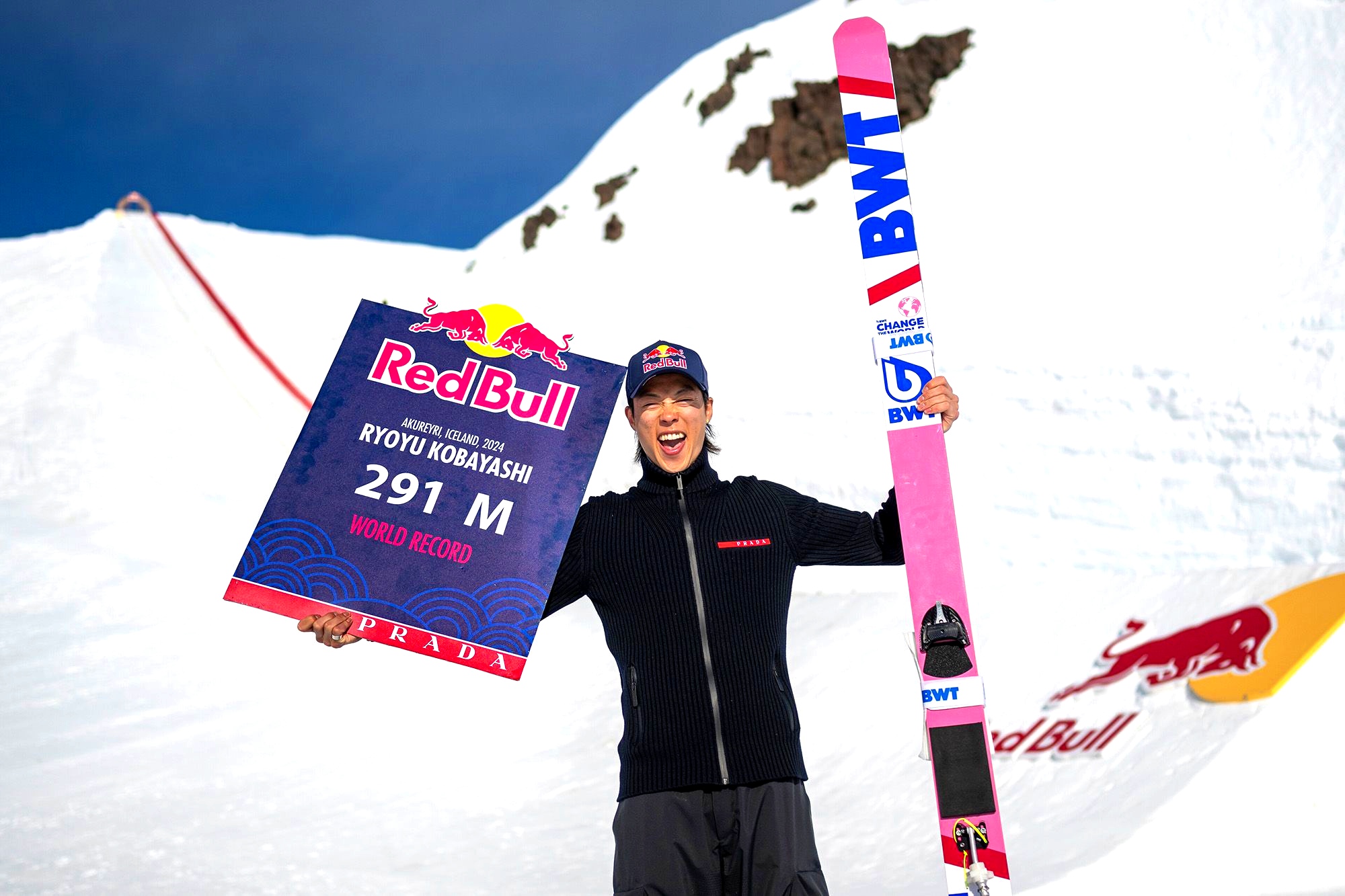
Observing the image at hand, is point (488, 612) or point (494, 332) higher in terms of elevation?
point (494, 332)

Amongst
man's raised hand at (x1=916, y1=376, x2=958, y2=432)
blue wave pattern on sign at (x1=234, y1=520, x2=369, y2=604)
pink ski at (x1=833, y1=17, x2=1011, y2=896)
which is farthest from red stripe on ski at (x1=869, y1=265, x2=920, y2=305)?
blue wave pattern on sign at (x1=234, y1=520, x2=369, y2=604)

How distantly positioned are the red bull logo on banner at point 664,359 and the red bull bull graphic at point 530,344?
0.40 metres

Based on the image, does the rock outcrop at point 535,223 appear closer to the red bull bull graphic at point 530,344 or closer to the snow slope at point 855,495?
the snow slope at point 855,495

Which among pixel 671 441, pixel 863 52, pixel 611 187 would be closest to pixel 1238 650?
pixel 863 52

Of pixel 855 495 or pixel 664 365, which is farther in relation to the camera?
pixel 855 495

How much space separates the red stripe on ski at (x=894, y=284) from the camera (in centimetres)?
303

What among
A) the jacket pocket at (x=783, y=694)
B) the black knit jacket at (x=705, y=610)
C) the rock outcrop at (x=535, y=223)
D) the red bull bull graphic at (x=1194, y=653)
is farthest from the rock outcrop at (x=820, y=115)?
the jacket pocket at (x=783, y=694)

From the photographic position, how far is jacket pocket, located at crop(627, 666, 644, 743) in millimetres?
2191

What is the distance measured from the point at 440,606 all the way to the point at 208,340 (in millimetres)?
19634

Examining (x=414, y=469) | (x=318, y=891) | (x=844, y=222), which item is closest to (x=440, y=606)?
(x=414, y=469)

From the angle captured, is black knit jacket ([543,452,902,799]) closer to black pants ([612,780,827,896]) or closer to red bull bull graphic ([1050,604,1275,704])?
black pants ([612,780,827,896])

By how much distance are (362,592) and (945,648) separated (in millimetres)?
1444

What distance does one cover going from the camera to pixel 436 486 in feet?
8.95

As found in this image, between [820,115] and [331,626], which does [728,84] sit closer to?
[820,115]
